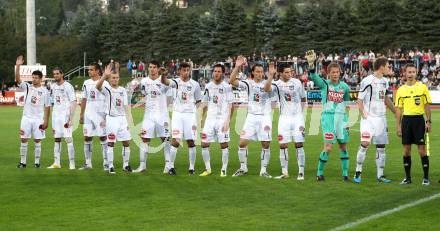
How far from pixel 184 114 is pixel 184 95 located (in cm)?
42

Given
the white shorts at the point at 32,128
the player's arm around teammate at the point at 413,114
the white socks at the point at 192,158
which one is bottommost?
the white socks at the point at 192,158

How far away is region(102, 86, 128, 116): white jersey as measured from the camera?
19.5m

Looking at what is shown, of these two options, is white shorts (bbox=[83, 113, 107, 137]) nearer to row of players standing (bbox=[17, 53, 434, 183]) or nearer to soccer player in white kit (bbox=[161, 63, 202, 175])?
row of players standing (bbox=[17, 53, 434, 183])

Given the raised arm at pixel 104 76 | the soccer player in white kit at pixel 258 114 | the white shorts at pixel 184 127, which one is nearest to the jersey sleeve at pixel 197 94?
the white shorts at pixel 184 127

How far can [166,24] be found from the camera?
311 ft

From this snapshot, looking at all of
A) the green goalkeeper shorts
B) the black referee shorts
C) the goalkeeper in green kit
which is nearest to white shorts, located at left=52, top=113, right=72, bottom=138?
the goalkeeper in green kit

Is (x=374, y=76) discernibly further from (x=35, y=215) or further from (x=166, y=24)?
(x=166, y=24)

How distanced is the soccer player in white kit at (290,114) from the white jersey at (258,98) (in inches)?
13.5

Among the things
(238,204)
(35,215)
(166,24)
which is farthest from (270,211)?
(166,24)

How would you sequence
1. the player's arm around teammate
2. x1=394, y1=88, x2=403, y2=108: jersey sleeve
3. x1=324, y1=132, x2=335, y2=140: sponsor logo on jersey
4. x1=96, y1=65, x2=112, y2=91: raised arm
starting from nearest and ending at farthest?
the player's arm around teammate
x1=394, y1=88, x2=403, y2=108: jersey sleeve
x1=324, y1=132, x2=335, y2=140: sponsor logo on jersey
x1=96, y1=65, x2=112, y2=91: raised arm

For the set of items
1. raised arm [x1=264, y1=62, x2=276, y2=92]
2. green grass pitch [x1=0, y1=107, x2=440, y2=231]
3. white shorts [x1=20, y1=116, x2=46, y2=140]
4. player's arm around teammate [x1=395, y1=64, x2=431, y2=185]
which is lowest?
green grass pitch [x1=0, y1=107, x2=440, y2=231]

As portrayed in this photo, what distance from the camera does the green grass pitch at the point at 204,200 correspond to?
1245cm

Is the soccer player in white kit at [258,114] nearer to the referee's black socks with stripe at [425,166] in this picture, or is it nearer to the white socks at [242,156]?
the white socks at [242,156]

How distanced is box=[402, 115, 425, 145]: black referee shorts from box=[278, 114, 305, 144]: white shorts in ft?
7.11
